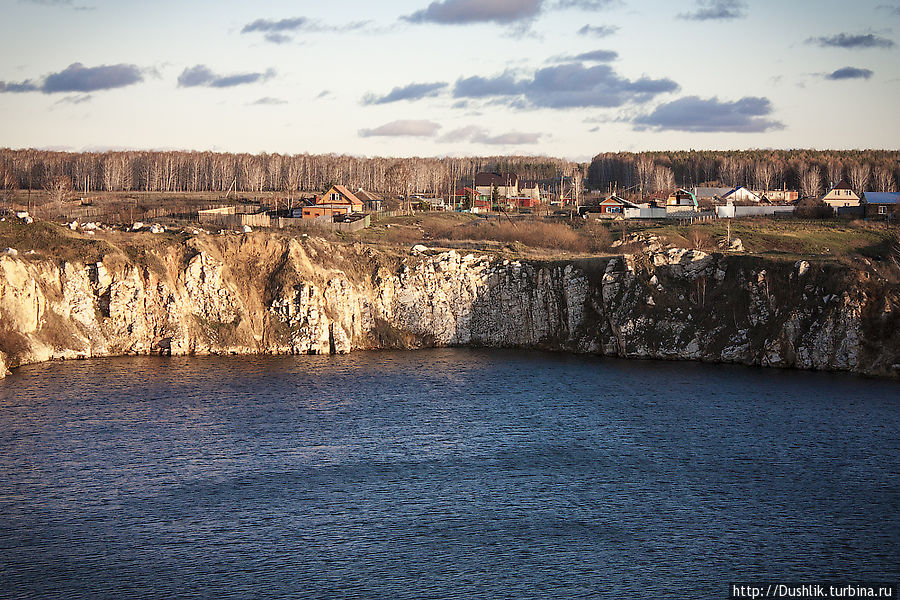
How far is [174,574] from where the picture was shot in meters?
35.3

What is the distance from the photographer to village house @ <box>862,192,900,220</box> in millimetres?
118662

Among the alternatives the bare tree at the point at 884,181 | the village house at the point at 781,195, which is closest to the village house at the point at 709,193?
the village house at the point at 781,195

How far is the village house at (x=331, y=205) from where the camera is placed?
114 meters

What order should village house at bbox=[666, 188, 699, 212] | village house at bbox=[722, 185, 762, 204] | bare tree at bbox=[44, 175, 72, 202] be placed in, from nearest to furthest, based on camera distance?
bare tree at bbox=[44, 175, 72, 202]
village house at bbox=[666, 188, 699, 212]
village house at bbox=[722, 185, 762, 204]

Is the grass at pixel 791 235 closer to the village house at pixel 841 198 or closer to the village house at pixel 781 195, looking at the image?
the village house at pixel 841 198

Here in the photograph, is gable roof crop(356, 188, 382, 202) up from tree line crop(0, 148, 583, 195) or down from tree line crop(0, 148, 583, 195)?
down

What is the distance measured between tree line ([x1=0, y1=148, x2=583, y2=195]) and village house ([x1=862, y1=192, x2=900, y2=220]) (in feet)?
254

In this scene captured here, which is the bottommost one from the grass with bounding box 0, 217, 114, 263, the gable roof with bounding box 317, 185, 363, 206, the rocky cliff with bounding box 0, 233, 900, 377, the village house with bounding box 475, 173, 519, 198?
the rocky cliff with bounding box 0, 233, 900, 377

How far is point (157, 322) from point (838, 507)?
56009 mm

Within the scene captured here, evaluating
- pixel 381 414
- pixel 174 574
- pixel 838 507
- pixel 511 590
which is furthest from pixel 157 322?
pixel 838 507

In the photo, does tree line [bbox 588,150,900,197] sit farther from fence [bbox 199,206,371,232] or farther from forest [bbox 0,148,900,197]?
fence [bbox 199,206,371,232]

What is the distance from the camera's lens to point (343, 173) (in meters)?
189

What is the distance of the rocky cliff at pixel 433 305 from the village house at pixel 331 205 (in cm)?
2899

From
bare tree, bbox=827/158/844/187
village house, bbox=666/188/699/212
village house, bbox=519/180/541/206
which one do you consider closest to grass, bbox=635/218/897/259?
village house, bbox=666/188/699/212
